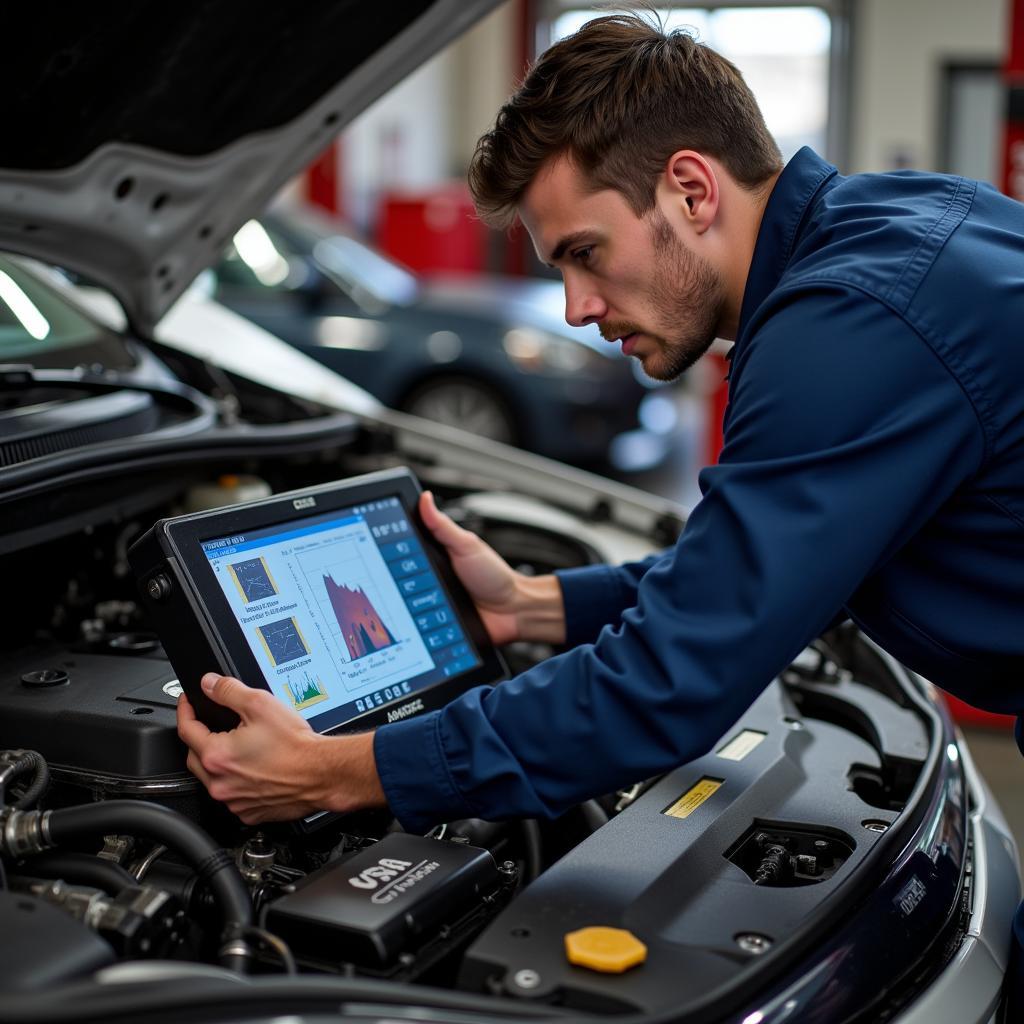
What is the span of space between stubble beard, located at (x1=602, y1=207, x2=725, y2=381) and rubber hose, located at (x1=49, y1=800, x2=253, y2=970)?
2.31 ft

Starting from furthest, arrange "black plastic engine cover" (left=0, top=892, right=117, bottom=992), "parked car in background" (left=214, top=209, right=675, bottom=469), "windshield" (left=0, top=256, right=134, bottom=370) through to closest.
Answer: "parked car in background" (left=214, top=209, right=675, bottom=469) < "windshield" (left=0, top=256, right=134, bottom=370) < "black plastic engine cover" (left=0, top=892, right=117, bottom=992)

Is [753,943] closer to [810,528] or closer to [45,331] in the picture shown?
[810,528]

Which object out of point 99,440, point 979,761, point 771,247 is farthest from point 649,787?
point 979,761

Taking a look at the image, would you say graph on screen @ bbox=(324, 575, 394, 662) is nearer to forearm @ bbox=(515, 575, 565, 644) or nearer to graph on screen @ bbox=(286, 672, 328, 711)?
graph on screen @ bbox=(286, 672, 328, 711)

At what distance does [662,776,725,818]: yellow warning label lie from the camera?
1462 mm

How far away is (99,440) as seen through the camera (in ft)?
6.07

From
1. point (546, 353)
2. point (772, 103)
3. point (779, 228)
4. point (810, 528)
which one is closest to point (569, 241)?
point (779, 228)

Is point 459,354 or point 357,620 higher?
point 357,620

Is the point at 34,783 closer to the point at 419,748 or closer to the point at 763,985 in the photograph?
the point at 419,748

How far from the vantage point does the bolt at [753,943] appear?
1161 millimetres

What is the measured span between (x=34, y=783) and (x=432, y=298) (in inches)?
207

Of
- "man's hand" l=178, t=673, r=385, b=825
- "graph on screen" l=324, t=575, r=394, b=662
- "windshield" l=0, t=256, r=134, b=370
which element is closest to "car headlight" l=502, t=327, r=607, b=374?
"windshield" l=0, t=256, r=134, b=370

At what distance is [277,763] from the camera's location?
4.23 ft

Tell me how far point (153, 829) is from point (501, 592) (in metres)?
0.68
